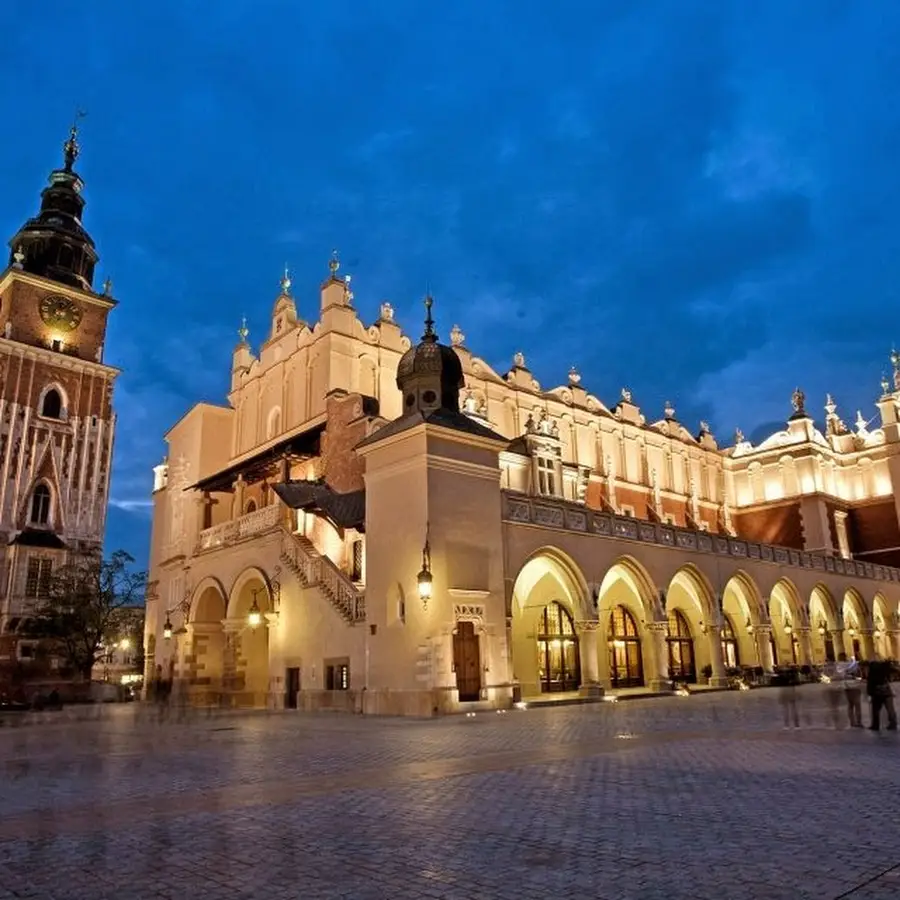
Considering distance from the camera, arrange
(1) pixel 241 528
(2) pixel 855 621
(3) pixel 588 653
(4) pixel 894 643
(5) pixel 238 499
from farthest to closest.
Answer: (4) pixel 894 643, (2) pixel 855 621, (5) pixel 238 499, (1) pixel 241 528, (3) pixel 588 653

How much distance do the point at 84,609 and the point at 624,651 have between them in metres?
27.2

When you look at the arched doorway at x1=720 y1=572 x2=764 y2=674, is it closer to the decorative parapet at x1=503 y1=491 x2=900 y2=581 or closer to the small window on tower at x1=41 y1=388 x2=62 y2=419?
the decorative parapet at x1=503 y1=491 x2=900 y2=581

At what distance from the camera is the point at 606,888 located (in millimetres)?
5090

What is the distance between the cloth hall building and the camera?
24.1 meters

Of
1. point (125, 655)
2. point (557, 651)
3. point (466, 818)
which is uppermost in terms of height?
point (125, 655)

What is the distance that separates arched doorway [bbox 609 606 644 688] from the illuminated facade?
3213 cm

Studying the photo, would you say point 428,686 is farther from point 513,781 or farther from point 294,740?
point 513,781

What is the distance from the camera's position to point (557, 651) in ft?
102

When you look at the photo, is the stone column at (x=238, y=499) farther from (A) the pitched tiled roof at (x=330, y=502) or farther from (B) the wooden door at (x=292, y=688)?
(B) the wooden door at (x=292, y=688)

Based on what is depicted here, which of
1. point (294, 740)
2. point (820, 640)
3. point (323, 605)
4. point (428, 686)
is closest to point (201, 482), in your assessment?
point (323, 605)

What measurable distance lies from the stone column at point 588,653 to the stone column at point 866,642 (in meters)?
23.3

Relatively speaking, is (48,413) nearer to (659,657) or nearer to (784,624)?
(659,657)

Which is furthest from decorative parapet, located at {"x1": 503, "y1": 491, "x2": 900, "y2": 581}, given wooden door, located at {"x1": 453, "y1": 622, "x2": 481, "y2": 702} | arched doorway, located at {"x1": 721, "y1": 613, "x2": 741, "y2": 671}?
wooden door, located at {"x1": 453, "y1": 622, "x2": 481, "y2": 702}

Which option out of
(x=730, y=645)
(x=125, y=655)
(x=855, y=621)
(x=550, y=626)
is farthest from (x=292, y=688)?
(x=125, y=655)
